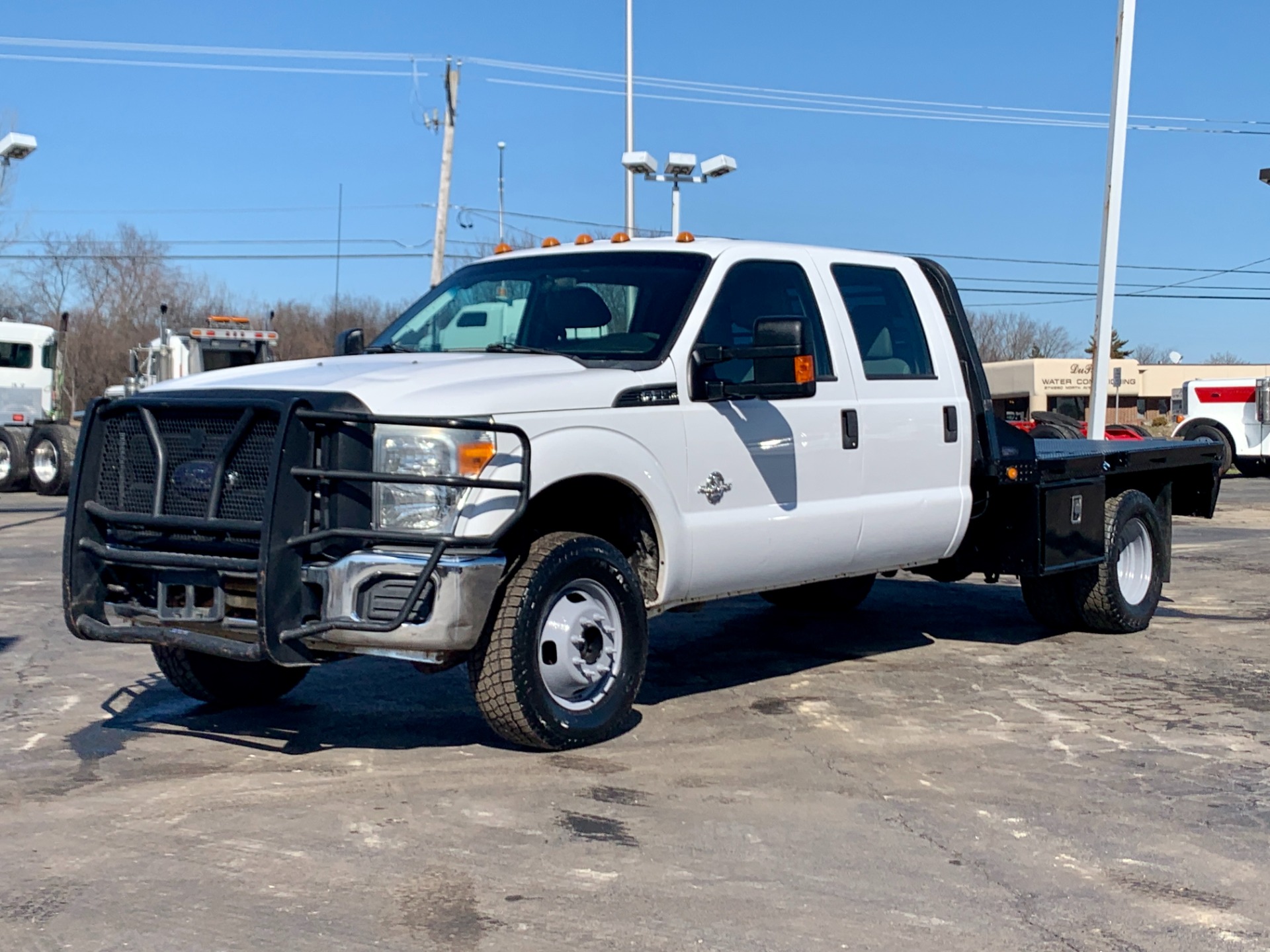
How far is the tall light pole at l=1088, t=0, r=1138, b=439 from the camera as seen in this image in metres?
17.8

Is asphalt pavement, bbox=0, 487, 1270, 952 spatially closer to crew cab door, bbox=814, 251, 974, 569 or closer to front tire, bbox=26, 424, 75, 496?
crew cab door, bbox=814, 251, 974, 569

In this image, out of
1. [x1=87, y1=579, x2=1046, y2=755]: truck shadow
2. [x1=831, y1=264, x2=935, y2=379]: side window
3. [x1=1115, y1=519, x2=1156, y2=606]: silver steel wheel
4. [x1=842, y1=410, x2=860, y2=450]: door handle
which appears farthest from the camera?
[x1=1115, y1=519, x2=1156, y2=606]: silver steel wheel

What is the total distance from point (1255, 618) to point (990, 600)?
5.96 feet

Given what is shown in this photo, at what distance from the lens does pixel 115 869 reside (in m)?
4.39

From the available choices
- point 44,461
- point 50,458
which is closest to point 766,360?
point 50,458

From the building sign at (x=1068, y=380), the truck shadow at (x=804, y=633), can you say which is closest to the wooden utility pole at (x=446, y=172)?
the truck shadow at (x=804, y=633)

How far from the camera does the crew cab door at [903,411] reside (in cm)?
723

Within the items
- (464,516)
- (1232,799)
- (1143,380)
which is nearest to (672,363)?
(464,516)

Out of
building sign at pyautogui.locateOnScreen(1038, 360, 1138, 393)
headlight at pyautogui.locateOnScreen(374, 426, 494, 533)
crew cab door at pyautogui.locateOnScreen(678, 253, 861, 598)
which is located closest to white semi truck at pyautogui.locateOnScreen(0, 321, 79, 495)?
crew cab door at pyautogui.locateOnScreen(678, 253, 861, 598)

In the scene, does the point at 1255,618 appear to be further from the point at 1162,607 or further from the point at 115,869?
the point at 115,869

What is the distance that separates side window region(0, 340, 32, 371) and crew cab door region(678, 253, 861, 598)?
2132cm

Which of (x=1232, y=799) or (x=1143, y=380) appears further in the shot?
(x=1143, y=380)

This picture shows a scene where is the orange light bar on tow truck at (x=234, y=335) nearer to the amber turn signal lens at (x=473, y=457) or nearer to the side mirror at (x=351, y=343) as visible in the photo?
the side mirror at (x=351, y=343)

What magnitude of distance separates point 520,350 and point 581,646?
1.38m
